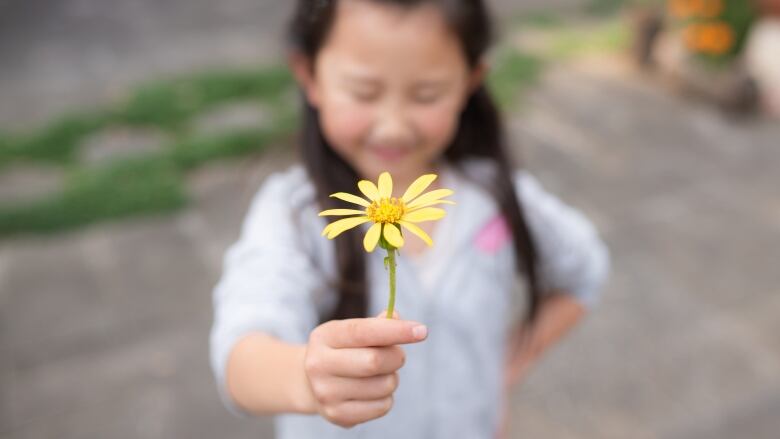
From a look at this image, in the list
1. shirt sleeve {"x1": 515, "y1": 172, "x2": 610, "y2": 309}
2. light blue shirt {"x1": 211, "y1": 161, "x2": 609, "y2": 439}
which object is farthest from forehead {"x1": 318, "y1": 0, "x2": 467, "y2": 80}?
shirt sleeve {"x1": 515, "y1": 172, "x2": 610, "y2": 309}

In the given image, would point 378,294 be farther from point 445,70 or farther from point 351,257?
point 445,70

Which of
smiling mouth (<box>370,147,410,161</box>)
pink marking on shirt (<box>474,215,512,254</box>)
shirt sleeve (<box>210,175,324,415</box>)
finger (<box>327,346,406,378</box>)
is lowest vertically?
finger (<box>327,346,406,378</box>)

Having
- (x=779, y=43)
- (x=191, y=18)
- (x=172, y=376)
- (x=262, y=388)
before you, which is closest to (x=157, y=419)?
(x=172, y=376)

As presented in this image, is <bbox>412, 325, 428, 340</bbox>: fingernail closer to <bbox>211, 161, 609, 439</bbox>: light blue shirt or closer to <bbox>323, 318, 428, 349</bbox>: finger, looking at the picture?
<bbox>323, 318, 428, 349</bbox>: finger

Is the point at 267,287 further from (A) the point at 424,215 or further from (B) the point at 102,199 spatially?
(B) the point at 102,199

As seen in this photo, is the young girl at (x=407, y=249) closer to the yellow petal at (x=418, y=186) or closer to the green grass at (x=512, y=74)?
the yellow petal at (x=418, y=186)

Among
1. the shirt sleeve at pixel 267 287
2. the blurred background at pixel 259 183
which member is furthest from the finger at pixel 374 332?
the blurred background at pixel 259 183
